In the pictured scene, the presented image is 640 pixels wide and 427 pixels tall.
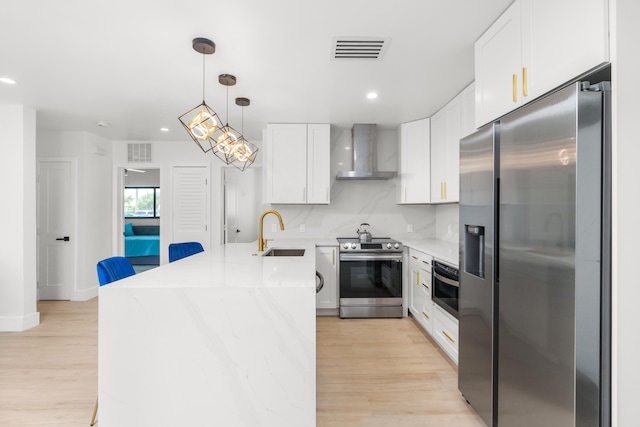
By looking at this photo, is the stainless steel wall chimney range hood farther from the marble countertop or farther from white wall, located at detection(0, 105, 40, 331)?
white wall, located at detection(0, 105, 40, 331)

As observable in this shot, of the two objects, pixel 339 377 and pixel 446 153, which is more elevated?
pixel 446 153

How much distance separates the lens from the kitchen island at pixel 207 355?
144 cm

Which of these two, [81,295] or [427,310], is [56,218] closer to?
[81,295]

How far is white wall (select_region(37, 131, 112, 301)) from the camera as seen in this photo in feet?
14.4

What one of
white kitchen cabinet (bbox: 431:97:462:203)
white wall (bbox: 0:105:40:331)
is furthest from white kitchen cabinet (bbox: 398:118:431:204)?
white wall (bbox: 0:105:40:331)

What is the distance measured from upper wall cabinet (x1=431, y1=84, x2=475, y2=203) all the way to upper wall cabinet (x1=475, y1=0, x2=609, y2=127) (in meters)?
0.82

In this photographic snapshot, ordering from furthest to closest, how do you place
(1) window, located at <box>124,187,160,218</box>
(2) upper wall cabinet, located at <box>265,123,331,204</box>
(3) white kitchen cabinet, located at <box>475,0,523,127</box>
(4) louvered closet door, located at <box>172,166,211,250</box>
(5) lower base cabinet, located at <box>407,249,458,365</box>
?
1. (1) window, located at <box>124,187,160,218</box>
2. (4) louvered closet door, located at <box>172,166,211,250</box>
3. (2) upper wall cabinet, located at <box>265,123,331,204</box>
4. (5) lower base cabinet, located at <box>407,249,458,365</box>
5. (3) white kitchen cabinet, located at <box>475,0,523,127</box>

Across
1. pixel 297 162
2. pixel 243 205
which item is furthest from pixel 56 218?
pixel 297 162

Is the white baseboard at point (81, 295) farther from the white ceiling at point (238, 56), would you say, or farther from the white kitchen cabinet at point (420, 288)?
the white kitchen cabinet at point (420, 288)

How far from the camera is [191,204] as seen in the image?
16.4 feet

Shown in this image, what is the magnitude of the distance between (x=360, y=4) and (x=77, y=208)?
469cm

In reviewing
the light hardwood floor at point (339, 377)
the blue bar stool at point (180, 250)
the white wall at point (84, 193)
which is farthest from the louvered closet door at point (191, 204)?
the blue bar stool at point (180, 250)

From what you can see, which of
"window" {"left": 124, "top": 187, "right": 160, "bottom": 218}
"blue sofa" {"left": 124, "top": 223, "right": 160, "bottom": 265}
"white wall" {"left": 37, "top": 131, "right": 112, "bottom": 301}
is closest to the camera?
"white wall" {"left": 37, "top": 131, "right": 112, "bottom": 301}

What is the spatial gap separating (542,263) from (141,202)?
29.2 ft
